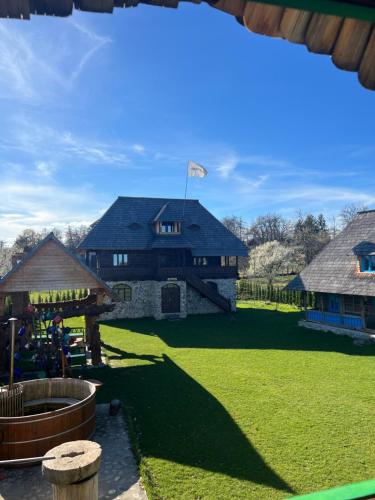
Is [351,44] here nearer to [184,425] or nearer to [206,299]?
[184,425]

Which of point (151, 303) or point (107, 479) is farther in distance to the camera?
point (151, 303)

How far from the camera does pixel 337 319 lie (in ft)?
69.9

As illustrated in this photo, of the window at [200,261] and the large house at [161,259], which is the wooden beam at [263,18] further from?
the window at [200,261]

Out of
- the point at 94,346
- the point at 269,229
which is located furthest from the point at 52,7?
the point at 269,229

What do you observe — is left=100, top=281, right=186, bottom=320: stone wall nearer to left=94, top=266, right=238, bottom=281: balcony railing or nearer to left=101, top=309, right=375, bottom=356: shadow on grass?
left=94, top=266, right=238, bottom=281: balcony railing

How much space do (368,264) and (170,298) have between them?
1475 cm

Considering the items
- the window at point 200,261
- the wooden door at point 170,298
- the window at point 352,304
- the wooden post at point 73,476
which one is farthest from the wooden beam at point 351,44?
the window at point 200,261

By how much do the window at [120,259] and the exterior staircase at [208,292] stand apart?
5.27m

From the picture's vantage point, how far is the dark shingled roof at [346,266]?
20141 millimetres

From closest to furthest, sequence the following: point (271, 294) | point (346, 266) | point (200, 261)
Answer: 1. point (346, 266)
2. point (200, 261)
3. point (271, 294)

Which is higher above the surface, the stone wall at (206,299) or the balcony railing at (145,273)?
the balcony railing at (145,273)

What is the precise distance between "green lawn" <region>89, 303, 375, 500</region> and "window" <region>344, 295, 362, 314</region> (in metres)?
3.19

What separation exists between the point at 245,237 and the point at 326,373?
75243 millimetres

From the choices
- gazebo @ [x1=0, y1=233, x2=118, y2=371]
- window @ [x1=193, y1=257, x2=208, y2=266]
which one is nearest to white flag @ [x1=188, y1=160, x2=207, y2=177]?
window @ [x1=193, y1=257, x2=208, y2=266]
